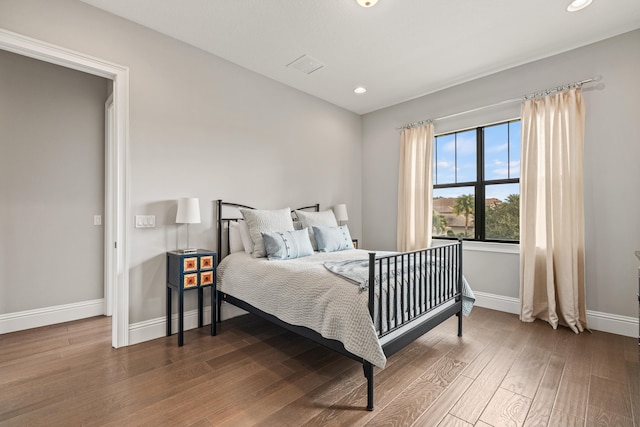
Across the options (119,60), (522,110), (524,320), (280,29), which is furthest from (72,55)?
(524,320)

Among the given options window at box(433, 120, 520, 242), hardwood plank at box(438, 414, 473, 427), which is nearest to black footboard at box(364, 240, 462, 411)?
hardwood plank at box(438, 414, 473, 427)

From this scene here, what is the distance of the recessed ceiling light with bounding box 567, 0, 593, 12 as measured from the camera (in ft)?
7.75

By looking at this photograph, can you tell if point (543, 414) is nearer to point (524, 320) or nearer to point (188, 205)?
point (524, 320)

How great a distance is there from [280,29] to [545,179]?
10.1 feet

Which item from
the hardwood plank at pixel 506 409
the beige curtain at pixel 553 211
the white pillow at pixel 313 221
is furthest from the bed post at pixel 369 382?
the beige curtain at pixel 553 211

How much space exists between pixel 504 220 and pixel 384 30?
102 inches

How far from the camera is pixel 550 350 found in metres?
2.51

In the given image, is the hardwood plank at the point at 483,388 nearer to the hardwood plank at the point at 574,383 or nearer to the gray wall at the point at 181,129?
the hardwood plank at the point at 574,383

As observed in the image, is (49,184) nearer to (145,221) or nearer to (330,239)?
(145,221)

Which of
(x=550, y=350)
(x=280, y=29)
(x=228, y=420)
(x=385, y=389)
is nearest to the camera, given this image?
(x=228, y=420)

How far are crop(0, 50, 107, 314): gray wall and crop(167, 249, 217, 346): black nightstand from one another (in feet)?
4.16

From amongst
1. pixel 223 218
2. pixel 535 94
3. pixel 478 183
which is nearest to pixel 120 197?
pixel 223 218

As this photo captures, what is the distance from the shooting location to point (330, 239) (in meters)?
3.46

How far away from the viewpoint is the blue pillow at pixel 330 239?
3.43m
